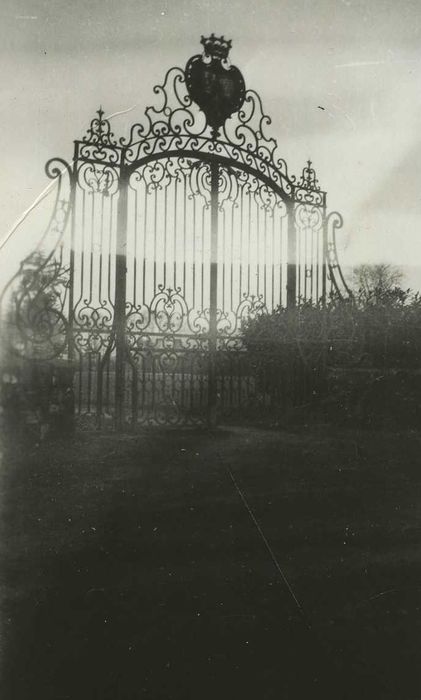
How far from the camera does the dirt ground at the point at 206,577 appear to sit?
216 centimetres

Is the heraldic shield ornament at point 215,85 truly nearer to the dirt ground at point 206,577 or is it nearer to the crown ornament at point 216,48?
the crown ornament at point 216,48

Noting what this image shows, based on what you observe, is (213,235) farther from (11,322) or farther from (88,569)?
(88,569)

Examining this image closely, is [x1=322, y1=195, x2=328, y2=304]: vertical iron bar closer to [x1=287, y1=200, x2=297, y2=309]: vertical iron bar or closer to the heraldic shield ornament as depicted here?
[x1=287, y1=200, x2=297, y2=309]: vertical iron bar

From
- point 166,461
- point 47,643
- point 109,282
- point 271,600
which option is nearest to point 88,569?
point 47,643

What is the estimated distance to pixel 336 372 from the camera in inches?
275

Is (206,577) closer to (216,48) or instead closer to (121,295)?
(121,295)

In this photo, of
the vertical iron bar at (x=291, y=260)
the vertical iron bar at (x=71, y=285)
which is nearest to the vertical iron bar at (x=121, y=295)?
the vertical iron bar at (x=71, y=285)

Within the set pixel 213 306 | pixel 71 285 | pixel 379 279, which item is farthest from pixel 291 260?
pixel 71 285

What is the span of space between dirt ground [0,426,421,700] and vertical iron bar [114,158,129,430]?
144cm

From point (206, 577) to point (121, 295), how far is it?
3930mm

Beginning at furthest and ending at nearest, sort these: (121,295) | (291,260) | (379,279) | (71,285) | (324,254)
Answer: (379,279)
(324,254)
(291,260)
(121,295)
(71,285)

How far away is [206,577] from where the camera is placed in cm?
285

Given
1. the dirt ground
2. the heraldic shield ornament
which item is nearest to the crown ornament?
the heraldic shield ornament

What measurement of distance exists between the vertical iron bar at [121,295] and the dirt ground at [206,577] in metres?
1.44
